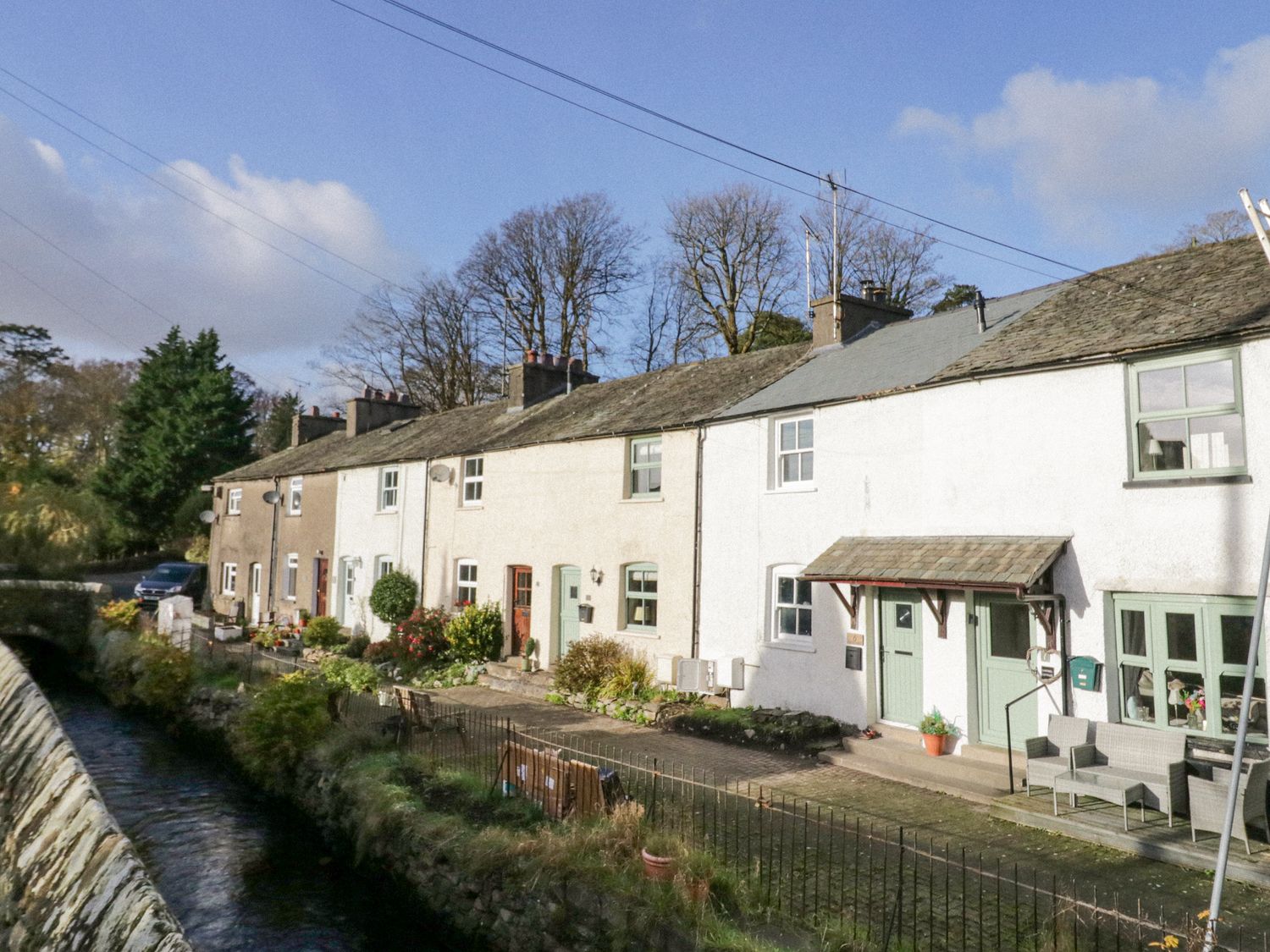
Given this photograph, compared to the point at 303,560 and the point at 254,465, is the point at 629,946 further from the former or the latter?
the point at 254,465

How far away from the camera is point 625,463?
18.4 m

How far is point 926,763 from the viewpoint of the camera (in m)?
11.7

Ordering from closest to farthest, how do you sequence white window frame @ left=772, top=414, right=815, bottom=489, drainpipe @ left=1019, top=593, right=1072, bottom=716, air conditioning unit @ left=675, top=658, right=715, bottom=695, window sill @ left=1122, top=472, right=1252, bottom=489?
window sill @ left=1122, top=472, right=1252, bottom=489
drainpipe @ left=1019, top=593, right=1072, bottom=716
white window frame @ left=772, top=414, right=815, bottom=489
air conditioning unit @ left=675, top=658, right=715, bottom=695

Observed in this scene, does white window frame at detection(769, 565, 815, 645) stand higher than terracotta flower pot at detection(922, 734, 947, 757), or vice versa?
white window frame at detection(769, 565, 815, 645)

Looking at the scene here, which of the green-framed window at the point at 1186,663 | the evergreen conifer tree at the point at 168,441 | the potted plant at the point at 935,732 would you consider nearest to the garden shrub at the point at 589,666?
the potted plant at the point at 935,732

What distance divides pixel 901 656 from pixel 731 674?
10.9 ft

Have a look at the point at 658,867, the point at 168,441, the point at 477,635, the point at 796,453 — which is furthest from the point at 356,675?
the point at 168,441

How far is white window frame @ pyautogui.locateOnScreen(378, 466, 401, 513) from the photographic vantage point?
25.6 m

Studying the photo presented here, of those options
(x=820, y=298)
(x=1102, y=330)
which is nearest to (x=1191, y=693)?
(x=1102, y=330)

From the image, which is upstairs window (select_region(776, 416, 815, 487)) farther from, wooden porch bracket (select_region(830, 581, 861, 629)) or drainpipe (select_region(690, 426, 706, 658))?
wooden porch bracket (select_region(830, 581, 861, 629))

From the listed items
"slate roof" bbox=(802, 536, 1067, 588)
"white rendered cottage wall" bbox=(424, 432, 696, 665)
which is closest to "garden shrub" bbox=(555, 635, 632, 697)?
"white rendered cottage wall" bbox=(424, 432, 696, 665)

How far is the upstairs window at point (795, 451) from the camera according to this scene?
14.9 meters

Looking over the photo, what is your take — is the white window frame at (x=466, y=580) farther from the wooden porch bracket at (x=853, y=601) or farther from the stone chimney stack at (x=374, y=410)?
the wooden porch bracket at (x=853, y=601)

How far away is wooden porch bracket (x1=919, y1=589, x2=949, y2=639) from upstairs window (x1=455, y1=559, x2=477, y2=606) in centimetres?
1314
